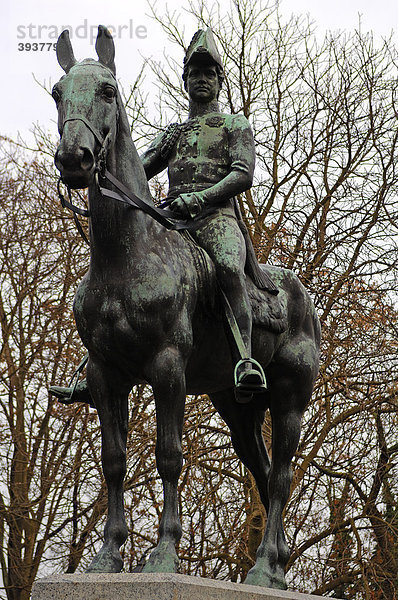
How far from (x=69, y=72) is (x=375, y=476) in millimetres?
10020

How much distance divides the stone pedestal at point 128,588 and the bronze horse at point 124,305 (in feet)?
1.02

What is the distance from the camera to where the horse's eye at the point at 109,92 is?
5.36m

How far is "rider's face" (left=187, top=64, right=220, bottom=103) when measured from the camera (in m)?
6.53

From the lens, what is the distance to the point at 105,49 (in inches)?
221

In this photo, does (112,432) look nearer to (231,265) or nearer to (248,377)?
(248,377)

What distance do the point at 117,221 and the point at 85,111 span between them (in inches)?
28.8

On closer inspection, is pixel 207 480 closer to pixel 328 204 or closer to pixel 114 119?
pixel 328 204

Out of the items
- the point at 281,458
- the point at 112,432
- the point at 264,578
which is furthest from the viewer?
the point at 281,458

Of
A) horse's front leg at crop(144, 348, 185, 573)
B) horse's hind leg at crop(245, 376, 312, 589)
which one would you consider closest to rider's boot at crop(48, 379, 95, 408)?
horse's front leg at crop(144, 348, 185, 573)

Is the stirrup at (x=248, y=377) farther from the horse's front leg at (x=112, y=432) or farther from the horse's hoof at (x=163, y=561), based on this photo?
the horse's hoof at (x=163, y=561)

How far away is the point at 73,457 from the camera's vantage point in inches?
600

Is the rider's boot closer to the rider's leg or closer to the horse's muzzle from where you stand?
the rider's leg

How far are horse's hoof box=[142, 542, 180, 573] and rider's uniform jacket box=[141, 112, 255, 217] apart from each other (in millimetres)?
2315

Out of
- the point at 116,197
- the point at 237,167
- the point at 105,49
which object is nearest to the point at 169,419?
the point at 116,197
